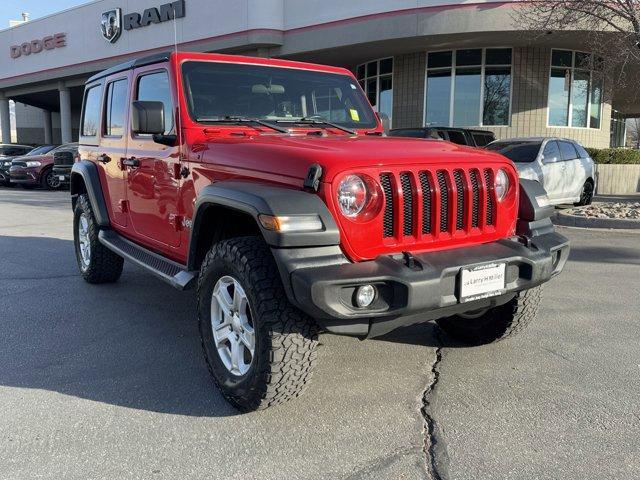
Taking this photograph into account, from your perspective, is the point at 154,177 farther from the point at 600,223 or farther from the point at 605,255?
the point at 600,223


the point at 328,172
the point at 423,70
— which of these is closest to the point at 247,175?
the point at 328,172

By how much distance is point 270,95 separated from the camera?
4.41 m

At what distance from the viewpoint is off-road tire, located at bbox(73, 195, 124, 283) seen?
576 centimetres

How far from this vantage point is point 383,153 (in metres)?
3.19

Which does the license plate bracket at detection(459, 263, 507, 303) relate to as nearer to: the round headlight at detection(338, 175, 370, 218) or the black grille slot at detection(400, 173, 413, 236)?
the black grille slot at detection(400, 173, 413, 236)

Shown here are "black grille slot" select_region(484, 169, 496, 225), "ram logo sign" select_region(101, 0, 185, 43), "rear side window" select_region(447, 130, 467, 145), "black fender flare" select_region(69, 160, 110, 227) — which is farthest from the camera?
"ram logo sign" select_region(101, 0, 185, 43)

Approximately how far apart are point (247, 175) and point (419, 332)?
2.06 m

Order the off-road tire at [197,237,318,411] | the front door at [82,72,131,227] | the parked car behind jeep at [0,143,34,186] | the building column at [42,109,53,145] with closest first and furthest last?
the off-road tire at [197,237,318,411] < the front door at [82,72,131,227] < the parked car behind jeep at [0,143,34,186] < the building column at [42,109,53,145]

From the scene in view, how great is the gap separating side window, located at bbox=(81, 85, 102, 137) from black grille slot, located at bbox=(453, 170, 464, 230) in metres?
3.87

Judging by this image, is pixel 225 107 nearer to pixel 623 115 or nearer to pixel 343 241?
pixel 343 241

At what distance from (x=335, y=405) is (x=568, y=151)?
10.5 m

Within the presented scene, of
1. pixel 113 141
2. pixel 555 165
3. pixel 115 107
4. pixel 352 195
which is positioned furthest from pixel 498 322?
pixel 555 165

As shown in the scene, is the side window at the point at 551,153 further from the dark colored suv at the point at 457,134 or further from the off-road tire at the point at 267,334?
the off-road tire at the point at 267,334

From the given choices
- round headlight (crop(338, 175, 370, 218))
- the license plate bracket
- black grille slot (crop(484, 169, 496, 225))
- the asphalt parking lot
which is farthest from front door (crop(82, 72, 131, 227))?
the license plate bracket
